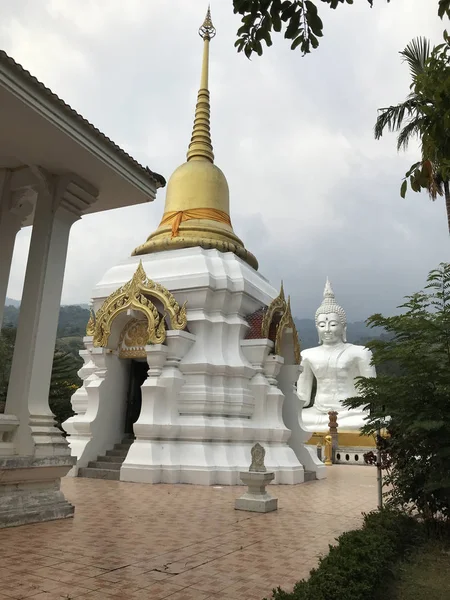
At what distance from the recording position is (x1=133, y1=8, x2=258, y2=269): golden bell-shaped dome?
553 inches

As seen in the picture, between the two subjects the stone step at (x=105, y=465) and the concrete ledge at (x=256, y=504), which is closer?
the concrete ledge at (x=256, y=504)

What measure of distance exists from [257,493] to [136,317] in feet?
19.3

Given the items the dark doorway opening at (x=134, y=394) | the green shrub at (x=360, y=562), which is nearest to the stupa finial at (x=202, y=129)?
the dark doorway opening at (x=134, y=394)

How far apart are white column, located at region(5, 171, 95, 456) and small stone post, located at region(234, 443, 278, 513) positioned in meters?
2.71

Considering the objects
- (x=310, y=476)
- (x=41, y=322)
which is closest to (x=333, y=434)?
(x=310, y=476)

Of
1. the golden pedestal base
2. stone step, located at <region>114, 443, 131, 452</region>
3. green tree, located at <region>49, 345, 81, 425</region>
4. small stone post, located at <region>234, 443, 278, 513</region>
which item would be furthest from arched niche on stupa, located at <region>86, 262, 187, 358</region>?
green tree, located at <region>49, 345, 81, 425</region>

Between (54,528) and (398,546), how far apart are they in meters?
3.64

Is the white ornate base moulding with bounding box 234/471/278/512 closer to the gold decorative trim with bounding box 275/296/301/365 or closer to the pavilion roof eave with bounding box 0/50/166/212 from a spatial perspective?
the pavilion roof eave with bounding box 0/50/166/212

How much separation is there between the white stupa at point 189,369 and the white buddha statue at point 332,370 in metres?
8.93

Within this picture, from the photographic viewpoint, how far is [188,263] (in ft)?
41.9

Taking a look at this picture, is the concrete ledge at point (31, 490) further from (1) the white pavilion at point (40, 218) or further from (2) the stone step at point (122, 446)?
(2) the stone step at point (122, 446)

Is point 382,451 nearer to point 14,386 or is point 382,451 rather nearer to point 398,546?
point 398,546

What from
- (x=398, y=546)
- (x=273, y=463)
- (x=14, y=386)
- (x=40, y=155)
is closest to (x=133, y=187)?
(x=40, y=155)

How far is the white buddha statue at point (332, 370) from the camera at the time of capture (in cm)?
2197
